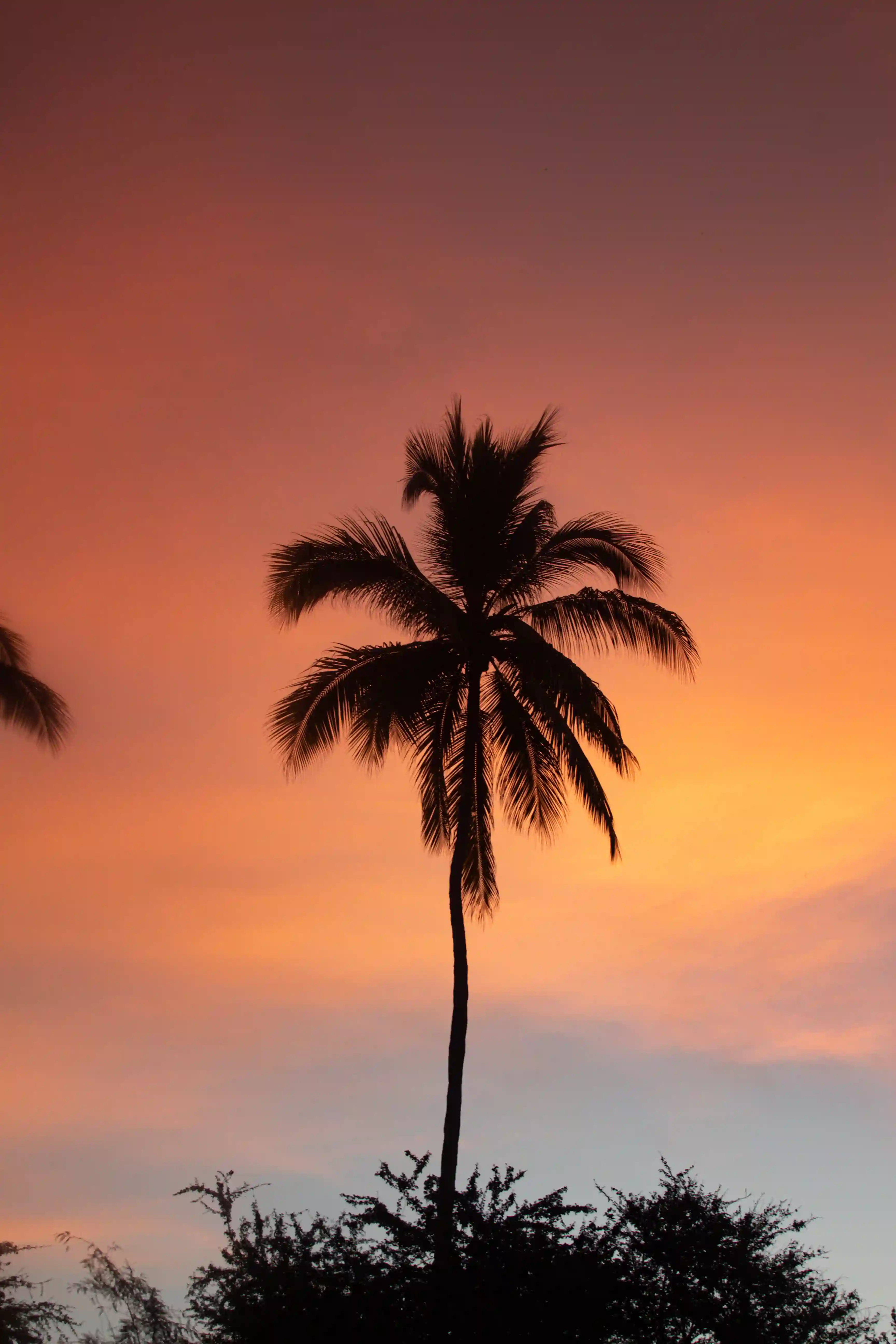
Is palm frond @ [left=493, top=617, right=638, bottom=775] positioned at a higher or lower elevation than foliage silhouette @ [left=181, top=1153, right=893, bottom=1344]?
higher

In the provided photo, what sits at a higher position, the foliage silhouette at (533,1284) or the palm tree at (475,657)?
the palm tree at (475,657)

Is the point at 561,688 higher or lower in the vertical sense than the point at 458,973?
higher

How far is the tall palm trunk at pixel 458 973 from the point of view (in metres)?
17.6

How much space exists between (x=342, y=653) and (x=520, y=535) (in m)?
3.85

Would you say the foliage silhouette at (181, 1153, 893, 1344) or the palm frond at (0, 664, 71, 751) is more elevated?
the palm frond at (0, 664, 71, 751)

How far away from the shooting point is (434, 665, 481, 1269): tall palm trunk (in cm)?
1759

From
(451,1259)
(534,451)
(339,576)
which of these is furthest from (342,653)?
(451,1259)

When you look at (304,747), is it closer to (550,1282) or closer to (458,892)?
(458,892)

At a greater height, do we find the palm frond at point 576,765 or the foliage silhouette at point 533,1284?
the palm frond at point 576,765

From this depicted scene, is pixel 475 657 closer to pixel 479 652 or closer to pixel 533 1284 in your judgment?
pixel 479 652

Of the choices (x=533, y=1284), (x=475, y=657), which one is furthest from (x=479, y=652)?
(x=533, y=1284)

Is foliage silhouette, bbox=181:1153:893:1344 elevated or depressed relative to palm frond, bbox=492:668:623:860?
depressed

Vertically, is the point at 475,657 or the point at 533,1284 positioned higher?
the point at 475,657

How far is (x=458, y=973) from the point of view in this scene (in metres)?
19.8
